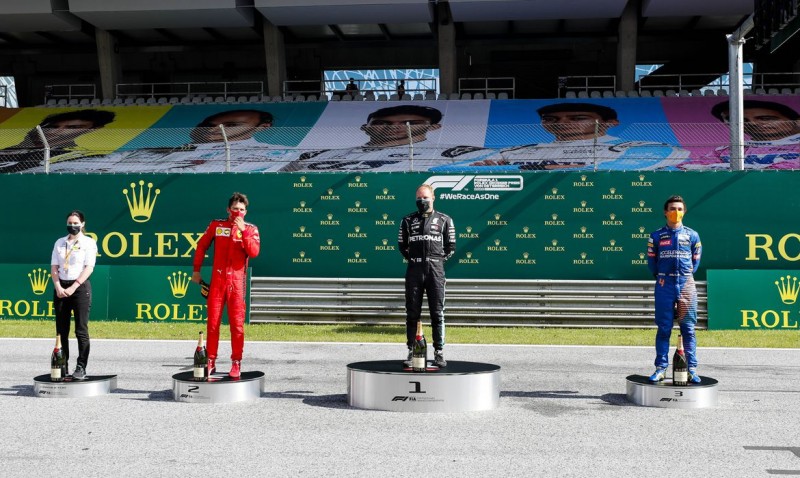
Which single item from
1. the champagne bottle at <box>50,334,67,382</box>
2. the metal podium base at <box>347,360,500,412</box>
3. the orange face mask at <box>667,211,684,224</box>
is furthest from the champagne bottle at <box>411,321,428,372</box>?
the champagne bottle at <box>50,334,67,382</box>

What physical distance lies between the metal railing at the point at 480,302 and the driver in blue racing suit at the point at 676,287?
6.22 m

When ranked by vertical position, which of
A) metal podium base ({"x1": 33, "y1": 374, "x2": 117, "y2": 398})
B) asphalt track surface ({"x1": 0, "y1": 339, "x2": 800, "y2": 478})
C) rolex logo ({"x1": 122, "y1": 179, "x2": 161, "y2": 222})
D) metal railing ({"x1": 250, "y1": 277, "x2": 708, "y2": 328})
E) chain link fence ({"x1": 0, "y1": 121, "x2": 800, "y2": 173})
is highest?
chain link fence ({"x1": 0, "y1": 121, "x2": 800, "y2": 173})

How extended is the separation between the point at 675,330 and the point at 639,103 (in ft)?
47.3

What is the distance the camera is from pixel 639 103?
28.0m

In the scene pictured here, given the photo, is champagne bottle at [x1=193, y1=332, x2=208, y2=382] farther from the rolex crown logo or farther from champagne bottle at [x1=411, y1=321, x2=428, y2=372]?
the rolex crown logo

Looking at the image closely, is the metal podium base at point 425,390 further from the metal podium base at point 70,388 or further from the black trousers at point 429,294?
the metal podium base at point 70,388

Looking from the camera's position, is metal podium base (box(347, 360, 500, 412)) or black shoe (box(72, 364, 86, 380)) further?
black shoe (box(72, 364, 86, 380))

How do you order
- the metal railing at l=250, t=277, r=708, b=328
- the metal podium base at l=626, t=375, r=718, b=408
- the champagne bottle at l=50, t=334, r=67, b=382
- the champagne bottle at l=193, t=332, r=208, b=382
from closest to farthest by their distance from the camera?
the metal podium base at l=626, t=375, r=718, b=408
the champagne bottle at l=193, t=332, r=208, b=382
the champagne bottle at l=50, t=334, r=67, b=382
the metal railing at l=250, t=277, r=708, b=328

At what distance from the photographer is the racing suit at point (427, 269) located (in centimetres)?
877

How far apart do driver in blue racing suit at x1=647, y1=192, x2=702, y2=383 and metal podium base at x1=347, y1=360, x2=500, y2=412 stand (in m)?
1.93

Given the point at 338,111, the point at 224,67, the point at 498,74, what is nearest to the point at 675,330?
the point at 338,111

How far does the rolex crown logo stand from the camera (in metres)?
14.7

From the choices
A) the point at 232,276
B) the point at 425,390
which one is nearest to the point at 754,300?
the point at 425,390

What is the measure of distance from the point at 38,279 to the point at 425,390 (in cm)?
1076
